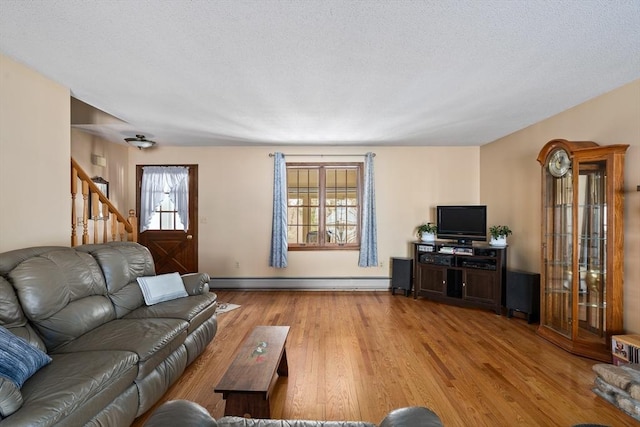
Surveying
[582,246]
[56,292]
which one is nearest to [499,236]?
[582,246]

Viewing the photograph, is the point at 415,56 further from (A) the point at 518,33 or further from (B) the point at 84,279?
(B) the point at 84,279

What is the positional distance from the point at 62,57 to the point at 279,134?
8.57ft

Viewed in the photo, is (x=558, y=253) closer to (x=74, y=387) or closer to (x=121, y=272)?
(x=74, y=387)

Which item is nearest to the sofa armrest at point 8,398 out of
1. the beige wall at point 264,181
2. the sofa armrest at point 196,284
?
the beige wall at point 264,181

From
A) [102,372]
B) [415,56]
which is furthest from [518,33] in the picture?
[102,372]

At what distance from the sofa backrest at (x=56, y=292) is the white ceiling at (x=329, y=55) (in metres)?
1.58

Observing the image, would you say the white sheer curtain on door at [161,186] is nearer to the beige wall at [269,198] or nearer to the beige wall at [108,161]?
the beige wall at [269,198]

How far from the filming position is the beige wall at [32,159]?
247cm

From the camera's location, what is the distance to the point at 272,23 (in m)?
1.95

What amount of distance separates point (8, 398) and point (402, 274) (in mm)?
4666

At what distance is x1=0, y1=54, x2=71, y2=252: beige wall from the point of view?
2.47 meters

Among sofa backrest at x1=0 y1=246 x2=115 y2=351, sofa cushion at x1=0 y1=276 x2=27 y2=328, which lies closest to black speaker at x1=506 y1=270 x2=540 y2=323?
sofa backrest at x1=0 y1=246 x2=115 y2=351

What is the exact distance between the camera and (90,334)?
221 centimetres

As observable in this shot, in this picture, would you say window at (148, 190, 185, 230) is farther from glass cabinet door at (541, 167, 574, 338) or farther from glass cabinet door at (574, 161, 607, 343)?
glass cabinet door at (574, 161, 607, 343)
